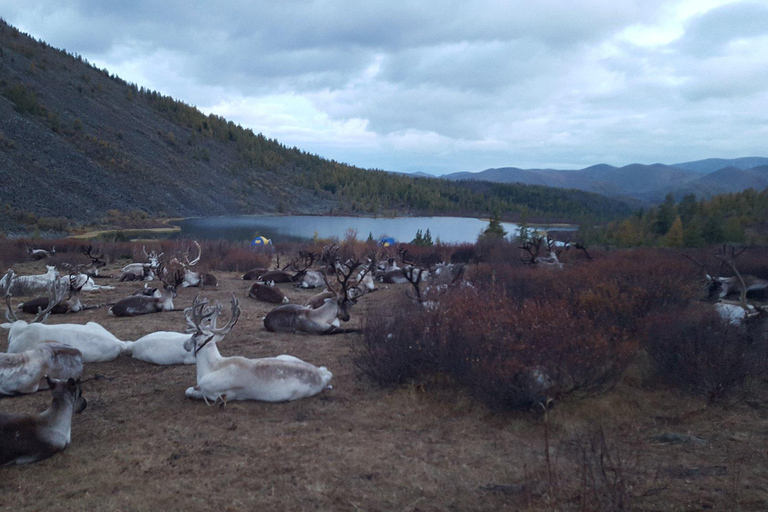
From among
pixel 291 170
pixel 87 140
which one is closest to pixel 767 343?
pixel 87 140

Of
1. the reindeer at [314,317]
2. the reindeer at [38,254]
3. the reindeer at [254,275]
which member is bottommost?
the reindeer at [254,275]

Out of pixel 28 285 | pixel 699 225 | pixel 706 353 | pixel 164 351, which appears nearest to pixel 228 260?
pixel 28 285

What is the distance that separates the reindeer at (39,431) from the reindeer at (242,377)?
1436mm

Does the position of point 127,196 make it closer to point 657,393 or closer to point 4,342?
point 4,342

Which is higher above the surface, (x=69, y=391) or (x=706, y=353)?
(x=69, y=391)

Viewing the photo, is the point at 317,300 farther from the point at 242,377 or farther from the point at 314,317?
the point at 242,377

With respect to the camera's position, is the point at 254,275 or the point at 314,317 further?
the point at 254,275

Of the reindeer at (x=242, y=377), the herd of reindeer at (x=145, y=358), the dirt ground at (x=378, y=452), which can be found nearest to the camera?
the dirt ground at (x=378, y=452)

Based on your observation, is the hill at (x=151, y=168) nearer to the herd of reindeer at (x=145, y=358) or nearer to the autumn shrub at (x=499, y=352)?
the herd of reindeer at (x=145, y=358)

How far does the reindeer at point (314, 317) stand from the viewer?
9.51 meters

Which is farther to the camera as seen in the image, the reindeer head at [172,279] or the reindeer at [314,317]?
the reindeer head at [172,279]

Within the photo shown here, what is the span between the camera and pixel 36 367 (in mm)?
6195

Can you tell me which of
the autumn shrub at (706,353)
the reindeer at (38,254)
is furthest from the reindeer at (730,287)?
the reindeer at (38,254)

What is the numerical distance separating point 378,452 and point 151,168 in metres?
67.5
